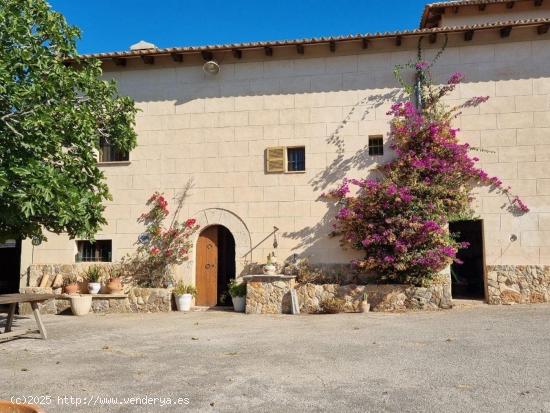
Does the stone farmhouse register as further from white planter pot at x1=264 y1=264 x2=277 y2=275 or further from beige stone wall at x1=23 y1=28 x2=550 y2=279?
white planter pot at x1=264 y1=264 x2=277 y2=275

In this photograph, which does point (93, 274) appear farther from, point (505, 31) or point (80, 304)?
point (505, 31)

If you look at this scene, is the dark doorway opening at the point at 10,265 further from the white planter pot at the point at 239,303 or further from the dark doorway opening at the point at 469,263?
the dark doorway opening at the point at 469,263

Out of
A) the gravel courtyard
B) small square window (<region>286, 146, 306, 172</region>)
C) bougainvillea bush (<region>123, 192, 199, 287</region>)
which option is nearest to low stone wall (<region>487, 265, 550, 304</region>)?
the gravel courtyard

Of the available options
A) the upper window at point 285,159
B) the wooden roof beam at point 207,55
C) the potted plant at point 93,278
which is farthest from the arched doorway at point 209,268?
the wooden roof beam at point 207,55

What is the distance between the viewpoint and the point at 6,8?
22.9 ft

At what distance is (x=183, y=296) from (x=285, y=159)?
3.96 metres

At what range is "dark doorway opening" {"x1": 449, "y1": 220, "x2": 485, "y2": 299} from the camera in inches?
522

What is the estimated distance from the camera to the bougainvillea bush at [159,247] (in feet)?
38.7

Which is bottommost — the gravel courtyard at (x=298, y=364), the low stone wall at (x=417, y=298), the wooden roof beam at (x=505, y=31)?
the gravel courtyard at (x=298, y=364)

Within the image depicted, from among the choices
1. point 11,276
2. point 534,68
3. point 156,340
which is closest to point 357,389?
point 156,340

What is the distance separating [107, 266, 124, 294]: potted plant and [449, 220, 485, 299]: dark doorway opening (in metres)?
8.52

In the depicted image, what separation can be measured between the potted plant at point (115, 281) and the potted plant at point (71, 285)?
2.53 ft

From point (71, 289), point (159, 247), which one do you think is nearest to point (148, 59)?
point (159, 247)

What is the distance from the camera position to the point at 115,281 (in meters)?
11.5
